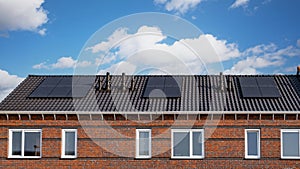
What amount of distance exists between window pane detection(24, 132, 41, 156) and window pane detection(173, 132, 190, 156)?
6314mm

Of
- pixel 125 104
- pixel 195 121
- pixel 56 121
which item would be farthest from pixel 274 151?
pixel 56 121

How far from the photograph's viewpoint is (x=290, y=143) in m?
20.2

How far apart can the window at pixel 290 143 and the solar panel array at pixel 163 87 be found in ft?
17.0

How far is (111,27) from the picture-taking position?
21.1 m

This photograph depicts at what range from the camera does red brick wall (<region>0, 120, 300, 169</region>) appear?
2016cm

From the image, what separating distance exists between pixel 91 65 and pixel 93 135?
12.4 feet

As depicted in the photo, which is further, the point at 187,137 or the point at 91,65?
the point at 91,65

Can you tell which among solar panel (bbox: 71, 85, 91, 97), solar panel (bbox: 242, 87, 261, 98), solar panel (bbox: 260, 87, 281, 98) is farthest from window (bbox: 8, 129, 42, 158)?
solar panel (bbox: 260, 87, 281, 98)

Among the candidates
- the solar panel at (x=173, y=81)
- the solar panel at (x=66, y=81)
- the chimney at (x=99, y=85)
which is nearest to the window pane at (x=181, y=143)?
the solar panel at (x=173, y=81)

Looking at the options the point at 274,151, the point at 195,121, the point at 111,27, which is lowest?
the point at 274,151

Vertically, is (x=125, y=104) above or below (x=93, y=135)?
above

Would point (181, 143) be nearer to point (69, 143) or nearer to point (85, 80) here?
point (69, 143)

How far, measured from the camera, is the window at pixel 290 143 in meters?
20.2

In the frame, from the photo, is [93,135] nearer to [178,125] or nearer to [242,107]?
[178,125]
